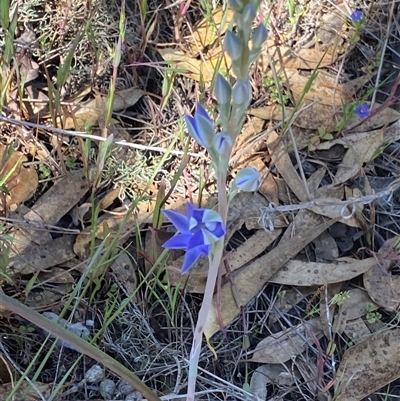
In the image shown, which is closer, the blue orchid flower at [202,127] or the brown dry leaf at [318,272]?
the blue orchid flower at [202,127]

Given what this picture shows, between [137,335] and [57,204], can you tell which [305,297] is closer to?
[137,335]

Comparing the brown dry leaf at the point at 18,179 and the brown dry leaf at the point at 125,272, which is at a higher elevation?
the brown dry leaf at the point at 18,179

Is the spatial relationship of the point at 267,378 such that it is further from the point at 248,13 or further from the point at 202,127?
the point at 248,13

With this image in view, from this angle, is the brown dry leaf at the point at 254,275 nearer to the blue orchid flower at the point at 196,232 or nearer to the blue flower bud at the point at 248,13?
the blue orchid flower at the point at 196,232

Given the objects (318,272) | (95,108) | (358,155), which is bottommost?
(318,272)

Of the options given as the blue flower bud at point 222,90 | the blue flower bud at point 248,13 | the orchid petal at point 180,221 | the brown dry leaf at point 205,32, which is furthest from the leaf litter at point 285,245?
the blue flower bud at point 248,13

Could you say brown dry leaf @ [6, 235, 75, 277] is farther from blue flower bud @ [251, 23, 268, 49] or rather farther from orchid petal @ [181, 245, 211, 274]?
blue flower bud @ [251, 23, 268, 49]

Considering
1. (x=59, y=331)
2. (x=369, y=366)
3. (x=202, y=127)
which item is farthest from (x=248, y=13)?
(x=369, y=366)
